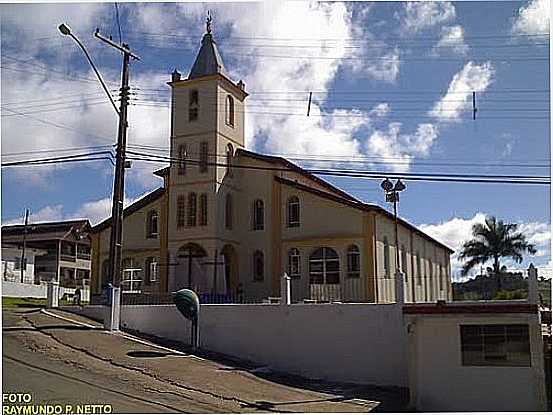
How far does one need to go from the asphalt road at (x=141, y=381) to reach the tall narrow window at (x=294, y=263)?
6.57 metres

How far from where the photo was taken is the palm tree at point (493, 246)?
21.6 m

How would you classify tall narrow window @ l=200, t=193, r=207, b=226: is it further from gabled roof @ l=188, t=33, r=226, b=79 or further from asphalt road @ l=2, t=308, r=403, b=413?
asphalt road @ l=2, t=308, r=403, b=413

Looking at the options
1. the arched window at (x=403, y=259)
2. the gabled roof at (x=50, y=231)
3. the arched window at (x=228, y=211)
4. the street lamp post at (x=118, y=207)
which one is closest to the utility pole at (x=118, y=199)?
the street lamp post at (x=118, y=207)

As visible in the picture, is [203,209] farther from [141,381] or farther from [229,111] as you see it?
[141,381]

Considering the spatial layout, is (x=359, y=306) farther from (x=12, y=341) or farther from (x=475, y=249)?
(x=475, y=249)

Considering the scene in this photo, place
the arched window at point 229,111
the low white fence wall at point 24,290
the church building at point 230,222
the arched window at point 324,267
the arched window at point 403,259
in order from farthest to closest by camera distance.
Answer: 1. the low white fence wall at point 24,290
2. the arched window at point 403,259
3. the arched window at point 229,111
4. the church building at point 230,222
5. the arched window at point 324,267

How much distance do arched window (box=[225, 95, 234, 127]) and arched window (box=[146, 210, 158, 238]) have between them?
3.84 m

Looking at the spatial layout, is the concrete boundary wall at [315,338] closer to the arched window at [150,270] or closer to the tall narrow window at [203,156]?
the arched window at [150,270]

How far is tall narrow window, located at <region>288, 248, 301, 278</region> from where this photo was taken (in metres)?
22.1

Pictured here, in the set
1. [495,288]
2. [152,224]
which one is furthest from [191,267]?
[495,288]

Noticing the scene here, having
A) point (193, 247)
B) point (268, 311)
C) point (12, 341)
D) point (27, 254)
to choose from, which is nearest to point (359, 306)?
point (268, 311)

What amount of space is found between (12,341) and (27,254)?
87.8ft

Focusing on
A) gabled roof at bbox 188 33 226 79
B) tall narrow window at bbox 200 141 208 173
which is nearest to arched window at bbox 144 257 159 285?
tall narrow window at bbox 200 141 208 173

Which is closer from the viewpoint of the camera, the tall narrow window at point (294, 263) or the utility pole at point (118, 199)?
the utility pole at point (118, 199)
